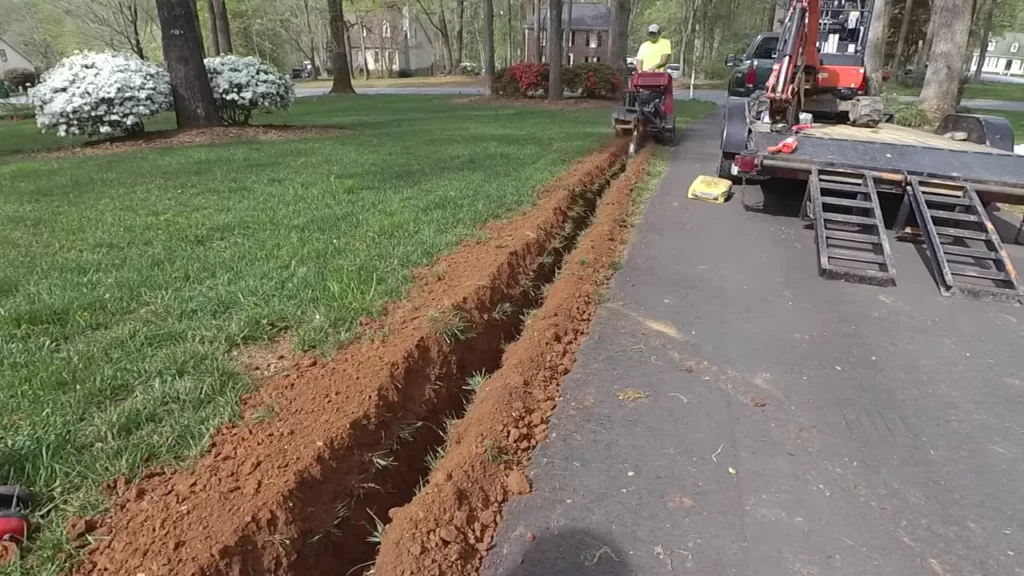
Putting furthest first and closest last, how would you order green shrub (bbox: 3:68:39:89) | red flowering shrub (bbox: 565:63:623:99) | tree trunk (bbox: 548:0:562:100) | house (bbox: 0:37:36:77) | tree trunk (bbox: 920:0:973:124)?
1. house (bbox: 0:37:36:77)
2. green shrub (bbox: 3:68:39:89)
3. red flowering shrub (bbox: 565:63:623:99)
4. tree trunk (bbox: 548:0:562:100)
5. tree trunk (bbox: 920:0:973:124)

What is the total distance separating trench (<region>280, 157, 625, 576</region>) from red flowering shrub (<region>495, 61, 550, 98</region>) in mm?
17987

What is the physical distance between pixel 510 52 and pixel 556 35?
39938 millimetres

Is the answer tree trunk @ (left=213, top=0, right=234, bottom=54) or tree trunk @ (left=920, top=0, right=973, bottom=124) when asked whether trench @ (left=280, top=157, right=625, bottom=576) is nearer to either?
tree trunk @ (left=920, top=0, right=973, bottom=124)

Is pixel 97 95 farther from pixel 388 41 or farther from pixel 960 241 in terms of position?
pixel 388 41

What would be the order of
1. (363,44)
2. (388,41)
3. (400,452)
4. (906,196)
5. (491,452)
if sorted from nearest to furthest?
(491,452) < (400,452) < (906,196) < (363,44) < (388,41)

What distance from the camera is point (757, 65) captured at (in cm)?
1741

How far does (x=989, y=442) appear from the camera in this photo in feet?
9.98

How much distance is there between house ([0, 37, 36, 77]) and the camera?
183 feet

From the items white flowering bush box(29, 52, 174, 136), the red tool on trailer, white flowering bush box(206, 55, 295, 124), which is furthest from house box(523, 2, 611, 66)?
white flowering bush box(29, 52, 174, 136)

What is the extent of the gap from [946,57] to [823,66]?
4.20 meters

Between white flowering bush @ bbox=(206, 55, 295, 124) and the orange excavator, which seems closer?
the orange excavator

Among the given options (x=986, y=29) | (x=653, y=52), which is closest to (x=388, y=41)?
(x=986, y=29)

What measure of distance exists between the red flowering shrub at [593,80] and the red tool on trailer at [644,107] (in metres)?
10.2

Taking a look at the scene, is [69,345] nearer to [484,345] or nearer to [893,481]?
[484,345]
